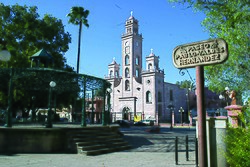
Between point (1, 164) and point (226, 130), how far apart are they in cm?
697

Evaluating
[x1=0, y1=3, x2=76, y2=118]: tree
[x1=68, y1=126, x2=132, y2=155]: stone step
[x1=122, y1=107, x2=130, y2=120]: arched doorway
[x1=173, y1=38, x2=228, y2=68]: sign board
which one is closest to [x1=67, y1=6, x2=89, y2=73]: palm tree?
[x1=0, y1=3, x2=76, y2=118]: tree

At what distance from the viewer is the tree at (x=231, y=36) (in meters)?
8.28

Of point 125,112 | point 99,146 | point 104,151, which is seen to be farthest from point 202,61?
point 125,112

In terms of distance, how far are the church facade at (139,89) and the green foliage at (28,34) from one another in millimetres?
38559

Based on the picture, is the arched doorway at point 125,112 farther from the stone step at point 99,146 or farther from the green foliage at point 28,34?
the stone step at point 99,146

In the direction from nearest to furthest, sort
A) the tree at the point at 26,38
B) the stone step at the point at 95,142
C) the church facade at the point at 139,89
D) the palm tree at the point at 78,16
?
the stone step at the point at 95,142, the tree at the point at 26,38, the palm tree at the point at 78,16, the church facade at the point at 139,89

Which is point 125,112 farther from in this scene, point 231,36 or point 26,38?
point 231,36

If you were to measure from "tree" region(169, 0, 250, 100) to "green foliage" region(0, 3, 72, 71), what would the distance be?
56.2ft

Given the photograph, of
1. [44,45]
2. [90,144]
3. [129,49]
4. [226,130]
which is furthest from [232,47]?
[129,49]

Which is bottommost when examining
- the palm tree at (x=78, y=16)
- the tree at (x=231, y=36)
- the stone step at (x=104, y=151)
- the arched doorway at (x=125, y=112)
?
the stone step at (x=104, y=151)

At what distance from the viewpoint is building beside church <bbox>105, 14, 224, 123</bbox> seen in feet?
215

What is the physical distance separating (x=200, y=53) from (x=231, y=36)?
6090 mm

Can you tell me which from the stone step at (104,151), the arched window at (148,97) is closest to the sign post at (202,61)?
the stone step at (104,151)

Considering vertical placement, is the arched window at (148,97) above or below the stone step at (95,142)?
above
